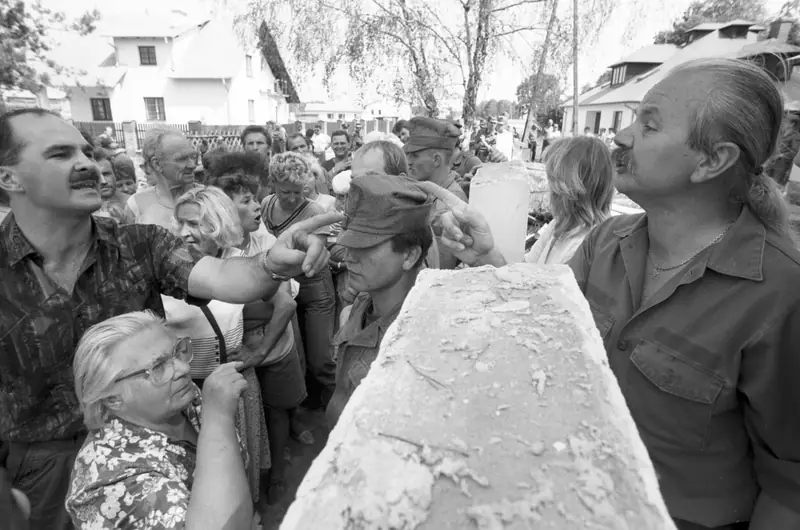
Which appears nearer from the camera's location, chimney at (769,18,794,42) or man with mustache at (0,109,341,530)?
man with mustache at (0,109,341,530)

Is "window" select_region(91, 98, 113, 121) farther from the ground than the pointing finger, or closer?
farther from the ground

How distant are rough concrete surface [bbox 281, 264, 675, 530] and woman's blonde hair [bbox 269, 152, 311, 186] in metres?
2.93

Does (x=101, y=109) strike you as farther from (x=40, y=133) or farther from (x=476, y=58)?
(x=40, y=133)

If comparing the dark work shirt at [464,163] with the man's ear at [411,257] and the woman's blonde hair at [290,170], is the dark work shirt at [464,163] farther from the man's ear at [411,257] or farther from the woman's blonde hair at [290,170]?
the man's ear at [411,257]

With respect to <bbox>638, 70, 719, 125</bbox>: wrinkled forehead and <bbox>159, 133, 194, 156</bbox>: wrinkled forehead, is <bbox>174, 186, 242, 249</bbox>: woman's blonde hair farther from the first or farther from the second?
<bbox>638, 70, 719, 125</bbox>: wrinkled forehead

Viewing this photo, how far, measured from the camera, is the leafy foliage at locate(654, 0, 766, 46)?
35406 mm

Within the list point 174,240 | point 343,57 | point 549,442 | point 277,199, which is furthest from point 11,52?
point 549,442

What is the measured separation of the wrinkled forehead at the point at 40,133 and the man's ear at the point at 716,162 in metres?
2.21

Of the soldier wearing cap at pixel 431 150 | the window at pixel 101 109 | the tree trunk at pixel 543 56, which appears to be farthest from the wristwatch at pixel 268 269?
the window at pixel 101 109

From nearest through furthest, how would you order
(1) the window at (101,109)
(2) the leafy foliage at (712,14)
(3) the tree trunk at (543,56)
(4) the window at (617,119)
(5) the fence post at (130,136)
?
(3) the tree trunk at (543,56) < (5) the fence post at (130,136) < (1) the window at (101,109) < (4) the window at (617,119) < (2) the leafy foliage at (712,14)

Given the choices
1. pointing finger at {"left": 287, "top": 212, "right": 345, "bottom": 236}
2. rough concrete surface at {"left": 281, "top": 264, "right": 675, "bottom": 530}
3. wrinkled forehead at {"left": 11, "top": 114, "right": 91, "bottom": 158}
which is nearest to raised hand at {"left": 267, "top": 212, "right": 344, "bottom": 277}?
pointing finger at {"left": 287, "top": 212, "right": 345, "bottom": 236}

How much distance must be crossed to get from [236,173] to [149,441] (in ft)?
6.99

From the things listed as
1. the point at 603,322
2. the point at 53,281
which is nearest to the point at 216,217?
the point at 53,281

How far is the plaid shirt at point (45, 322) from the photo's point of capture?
1667 mm
